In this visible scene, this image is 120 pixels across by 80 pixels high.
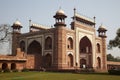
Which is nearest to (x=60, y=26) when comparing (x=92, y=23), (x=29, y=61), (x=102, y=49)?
(x=29, y=61)

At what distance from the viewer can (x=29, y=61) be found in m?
34.7

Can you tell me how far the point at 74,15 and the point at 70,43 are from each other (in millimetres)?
4670

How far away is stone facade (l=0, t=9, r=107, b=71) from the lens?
3356 centimetres

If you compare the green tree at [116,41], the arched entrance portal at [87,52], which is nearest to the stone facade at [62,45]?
the arched entrance portal at [87,52]

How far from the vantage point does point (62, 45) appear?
109ft

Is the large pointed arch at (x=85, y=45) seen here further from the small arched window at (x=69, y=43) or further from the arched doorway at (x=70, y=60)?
the arched doorway at (x=70, y=60)

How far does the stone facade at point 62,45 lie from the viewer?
3356 centimetres

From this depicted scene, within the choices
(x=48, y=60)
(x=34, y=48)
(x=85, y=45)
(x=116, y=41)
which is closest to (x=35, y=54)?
(x=48, y=60)

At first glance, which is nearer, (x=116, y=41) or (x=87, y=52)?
(x=116, y=41)

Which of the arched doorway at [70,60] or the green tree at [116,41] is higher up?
the green tree at [116,41]

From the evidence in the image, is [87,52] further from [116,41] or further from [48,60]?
[116,41]

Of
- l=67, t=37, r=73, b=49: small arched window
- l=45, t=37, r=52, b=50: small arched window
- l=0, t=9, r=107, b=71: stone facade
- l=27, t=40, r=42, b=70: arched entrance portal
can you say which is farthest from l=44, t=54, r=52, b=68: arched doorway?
l=67, t=37, r=73, b=49: small arched window

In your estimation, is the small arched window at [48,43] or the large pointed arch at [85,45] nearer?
the small arched window at [48,43]

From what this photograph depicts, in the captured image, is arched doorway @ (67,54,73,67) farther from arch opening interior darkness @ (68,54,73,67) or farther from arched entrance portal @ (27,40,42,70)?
arched entrance portal @ (27,40,42,70)
